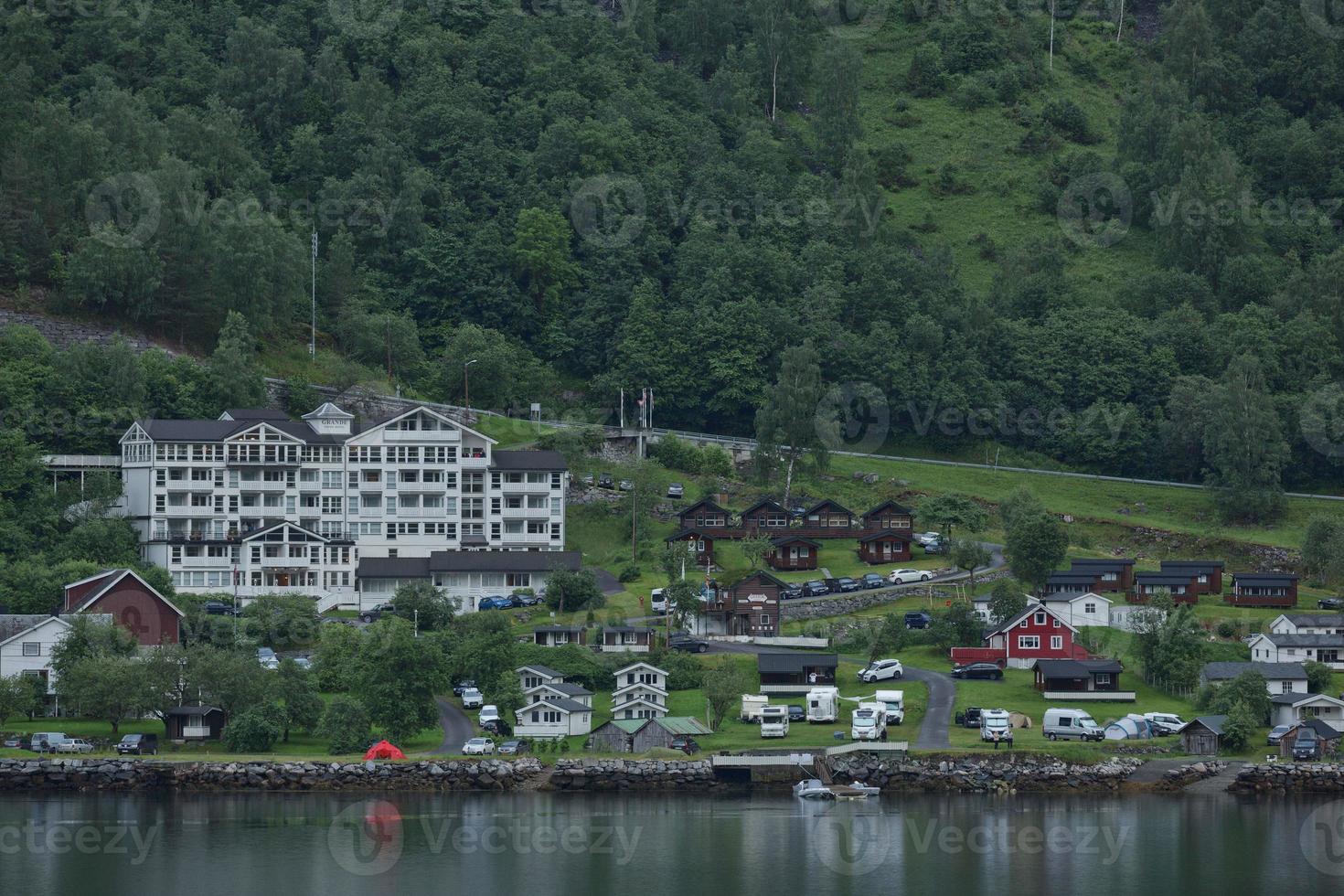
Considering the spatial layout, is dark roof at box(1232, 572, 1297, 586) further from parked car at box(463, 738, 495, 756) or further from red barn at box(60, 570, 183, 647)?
red barn at box(60, 570, 183, 647)

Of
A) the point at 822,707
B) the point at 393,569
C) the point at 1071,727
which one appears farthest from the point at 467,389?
the point at 1071,727

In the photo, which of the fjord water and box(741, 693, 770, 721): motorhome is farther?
box(741, 693, 770, 721): motorhome

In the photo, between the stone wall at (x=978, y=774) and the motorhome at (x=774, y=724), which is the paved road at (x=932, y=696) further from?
the motorhome at (x=774, y=724)

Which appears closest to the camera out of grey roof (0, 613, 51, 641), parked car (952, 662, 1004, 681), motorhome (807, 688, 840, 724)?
motorhome (807, 688, 840, 724)

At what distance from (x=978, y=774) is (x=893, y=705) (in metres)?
5.42

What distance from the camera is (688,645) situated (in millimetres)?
80875

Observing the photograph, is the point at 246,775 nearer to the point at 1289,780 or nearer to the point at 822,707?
the point at 822,707

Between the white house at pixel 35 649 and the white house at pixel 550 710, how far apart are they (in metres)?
17.3

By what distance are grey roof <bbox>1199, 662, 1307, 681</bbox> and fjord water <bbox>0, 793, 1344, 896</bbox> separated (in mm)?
8757

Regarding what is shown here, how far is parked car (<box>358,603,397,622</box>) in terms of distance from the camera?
86369 millimetres

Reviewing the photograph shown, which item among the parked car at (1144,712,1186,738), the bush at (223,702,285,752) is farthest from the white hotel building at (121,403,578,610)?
the parked car at (1144,712,1186,738)

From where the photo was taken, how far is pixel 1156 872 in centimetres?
5516

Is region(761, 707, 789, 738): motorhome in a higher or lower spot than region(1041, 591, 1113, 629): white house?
lower

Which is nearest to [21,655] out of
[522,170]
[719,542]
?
[719,542]
